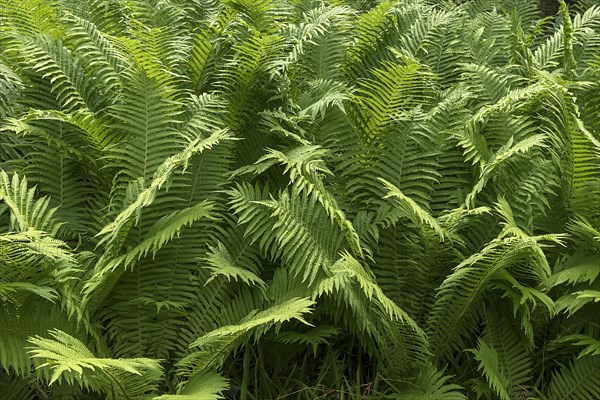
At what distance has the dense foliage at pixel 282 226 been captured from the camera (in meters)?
2.52

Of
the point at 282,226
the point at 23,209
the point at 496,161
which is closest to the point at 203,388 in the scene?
the point at 282,226

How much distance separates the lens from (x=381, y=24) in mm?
3586

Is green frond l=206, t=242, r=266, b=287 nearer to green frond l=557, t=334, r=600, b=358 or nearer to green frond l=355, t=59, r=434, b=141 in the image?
green frond l=355, t=59, r=434, b=141

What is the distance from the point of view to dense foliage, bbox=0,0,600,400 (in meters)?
2.52

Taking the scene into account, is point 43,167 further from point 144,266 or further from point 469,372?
point 469,372

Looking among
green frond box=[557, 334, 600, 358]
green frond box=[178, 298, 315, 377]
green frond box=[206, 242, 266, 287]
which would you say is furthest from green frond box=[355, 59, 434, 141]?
green frond box=[557, 334, 600, 358]

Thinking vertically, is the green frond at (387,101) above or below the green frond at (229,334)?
above

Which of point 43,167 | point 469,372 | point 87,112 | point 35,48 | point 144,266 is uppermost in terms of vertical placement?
point 35,48

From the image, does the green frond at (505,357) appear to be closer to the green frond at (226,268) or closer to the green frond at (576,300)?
the green frond at (576,300)

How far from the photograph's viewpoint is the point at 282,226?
2.63 meters

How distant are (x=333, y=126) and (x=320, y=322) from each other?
86 centimetres

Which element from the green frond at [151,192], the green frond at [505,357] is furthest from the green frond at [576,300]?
the green frond at [151,192]

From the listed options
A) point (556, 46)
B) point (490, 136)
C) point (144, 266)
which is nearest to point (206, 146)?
point (144, 266)

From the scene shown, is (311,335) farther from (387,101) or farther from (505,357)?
(387,101)
